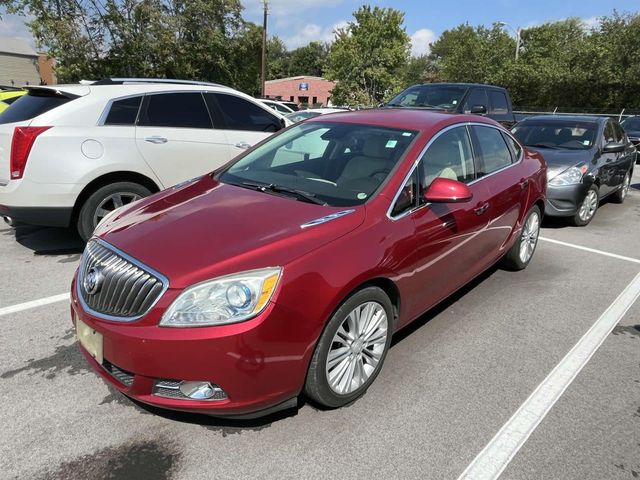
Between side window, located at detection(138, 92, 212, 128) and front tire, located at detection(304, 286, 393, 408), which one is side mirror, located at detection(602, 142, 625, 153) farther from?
front tire, located at detection(304, 286, 393, 408)

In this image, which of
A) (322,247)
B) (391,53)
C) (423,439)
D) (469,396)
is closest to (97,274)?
(322,247)

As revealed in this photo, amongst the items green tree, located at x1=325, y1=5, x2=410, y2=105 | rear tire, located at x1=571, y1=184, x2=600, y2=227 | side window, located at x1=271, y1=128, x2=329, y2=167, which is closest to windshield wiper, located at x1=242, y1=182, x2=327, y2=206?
side window, located at x1=271, y1=128, x2=329, y2=167

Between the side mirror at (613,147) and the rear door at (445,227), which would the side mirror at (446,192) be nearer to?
the rear door at (445,227)

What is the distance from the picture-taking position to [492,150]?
4332 mm

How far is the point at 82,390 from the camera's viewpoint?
9.44ft

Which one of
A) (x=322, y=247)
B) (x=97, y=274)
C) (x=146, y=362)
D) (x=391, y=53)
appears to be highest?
(x=391, y=53)

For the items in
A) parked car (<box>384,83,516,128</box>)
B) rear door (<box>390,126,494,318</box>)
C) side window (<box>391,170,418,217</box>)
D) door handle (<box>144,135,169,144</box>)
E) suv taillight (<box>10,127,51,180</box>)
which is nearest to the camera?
side window (<box>391,170,418,217</box>)

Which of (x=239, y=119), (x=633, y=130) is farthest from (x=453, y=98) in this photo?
(x=633, y=130)

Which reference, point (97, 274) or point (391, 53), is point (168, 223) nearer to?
point (97, 274)

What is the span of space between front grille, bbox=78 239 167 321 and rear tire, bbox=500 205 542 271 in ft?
12.2

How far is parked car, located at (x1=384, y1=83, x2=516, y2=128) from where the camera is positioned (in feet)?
30.5

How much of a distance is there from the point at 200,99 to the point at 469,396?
4461mm

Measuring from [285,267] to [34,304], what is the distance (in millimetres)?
2741

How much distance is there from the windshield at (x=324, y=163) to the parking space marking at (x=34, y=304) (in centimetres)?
178
